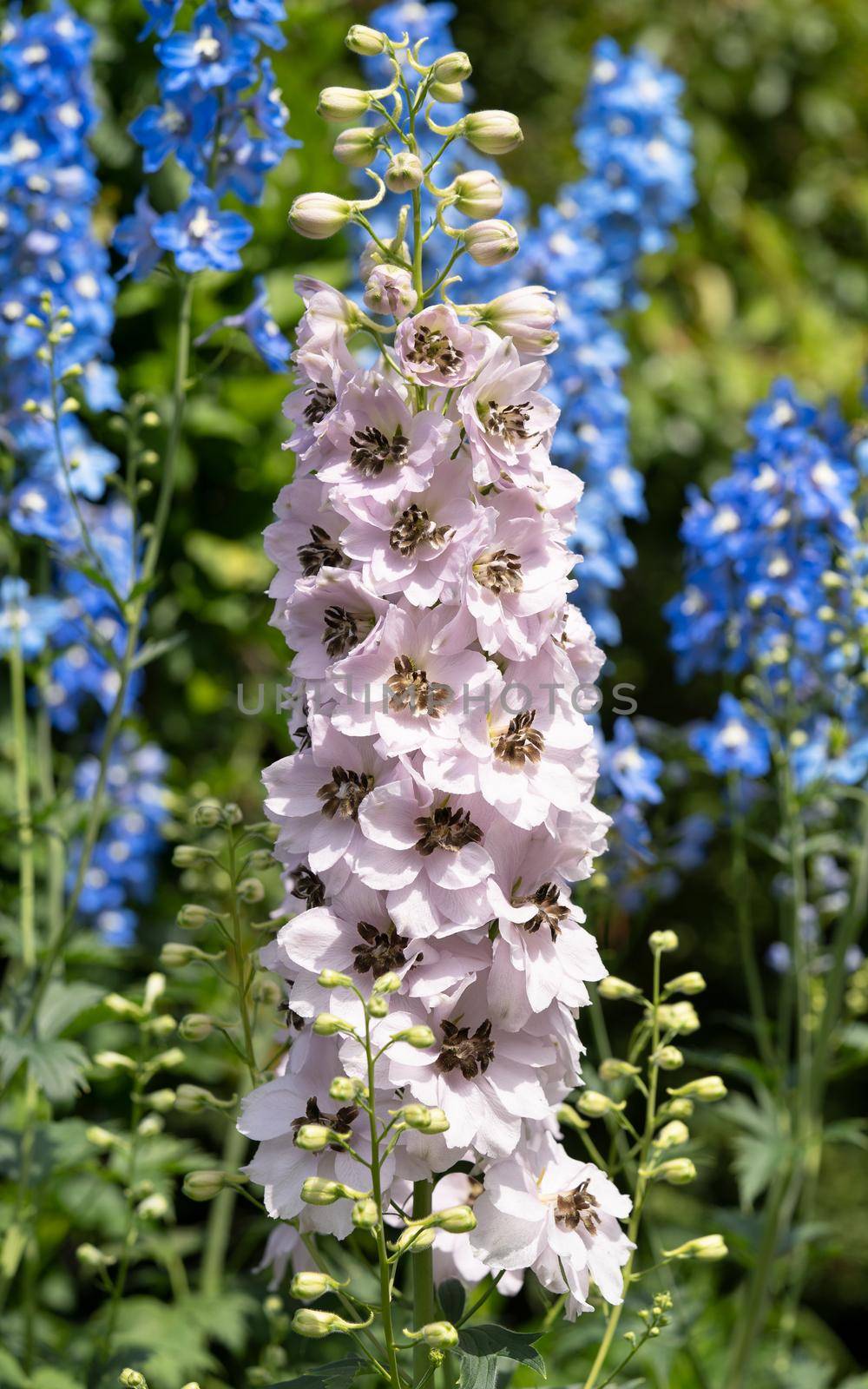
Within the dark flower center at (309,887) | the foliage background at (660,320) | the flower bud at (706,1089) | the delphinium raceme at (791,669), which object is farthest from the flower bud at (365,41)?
the foliage background at (660,320)

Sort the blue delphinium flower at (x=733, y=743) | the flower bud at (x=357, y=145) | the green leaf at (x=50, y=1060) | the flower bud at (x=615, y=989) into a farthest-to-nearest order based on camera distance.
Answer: the blue delphinium flower at (x=733, y=743), the green leaf at (x=50, y=1060), the flower bud at (x=615, y=989), the flower bud at (x=357, y=145)

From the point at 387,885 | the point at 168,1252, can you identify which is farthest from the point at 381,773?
the point at 168,1252

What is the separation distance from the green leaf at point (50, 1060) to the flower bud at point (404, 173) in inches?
57.2

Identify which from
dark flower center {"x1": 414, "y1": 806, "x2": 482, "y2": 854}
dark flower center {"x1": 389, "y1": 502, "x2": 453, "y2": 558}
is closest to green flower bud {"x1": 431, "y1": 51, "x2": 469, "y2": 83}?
dark flower center {"x1": 389, "y1": 502, "x2": 453, "y2": 558}

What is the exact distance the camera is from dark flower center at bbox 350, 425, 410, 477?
1.47 metres

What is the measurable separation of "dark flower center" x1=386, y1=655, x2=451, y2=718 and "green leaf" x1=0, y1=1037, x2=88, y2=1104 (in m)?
1.09

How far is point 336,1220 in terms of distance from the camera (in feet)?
4.67

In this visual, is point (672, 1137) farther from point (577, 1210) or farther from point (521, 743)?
point (521, 743)

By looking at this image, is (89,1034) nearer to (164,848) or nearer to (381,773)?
(164,848)

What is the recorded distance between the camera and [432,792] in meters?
1.44

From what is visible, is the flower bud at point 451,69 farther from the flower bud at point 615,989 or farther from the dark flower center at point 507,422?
the flower bud at point 615,989

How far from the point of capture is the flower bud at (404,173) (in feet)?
4.86

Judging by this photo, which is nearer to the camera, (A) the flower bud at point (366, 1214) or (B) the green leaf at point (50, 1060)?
(A) the flower bud at point (366, 1214)

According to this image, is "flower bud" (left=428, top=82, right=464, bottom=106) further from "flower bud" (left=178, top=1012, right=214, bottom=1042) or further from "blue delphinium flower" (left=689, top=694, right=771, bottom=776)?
"blue delphinium flower" (left=689, top=694, right=771, bottom=776)
